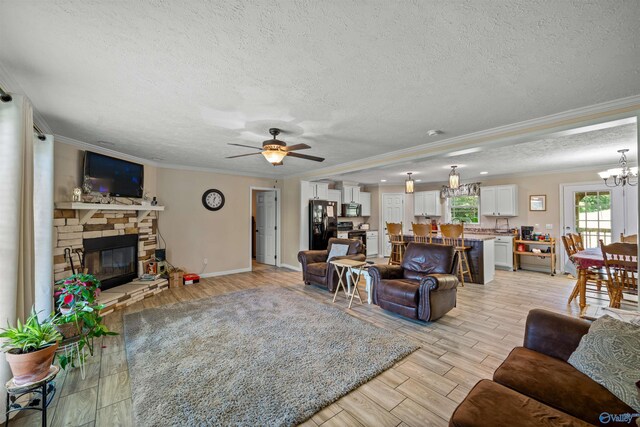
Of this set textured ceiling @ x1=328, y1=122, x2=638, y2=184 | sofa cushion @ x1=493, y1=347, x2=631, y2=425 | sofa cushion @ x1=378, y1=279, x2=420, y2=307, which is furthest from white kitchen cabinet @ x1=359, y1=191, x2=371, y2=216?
sofa cushion @ x1=493, y1=347, x2=631, y2=425

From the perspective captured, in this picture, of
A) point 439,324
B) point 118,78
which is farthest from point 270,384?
point 118,78

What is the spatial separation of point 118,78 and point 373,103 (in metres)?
2.12

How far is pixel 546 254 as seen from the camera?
19.5ft

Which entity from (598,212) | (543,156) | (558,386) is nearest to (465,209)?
(598,212)

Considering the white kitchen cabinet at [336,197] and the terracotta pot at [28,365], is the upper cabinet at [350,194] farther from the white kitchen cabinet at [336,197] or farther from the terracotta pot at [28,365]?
the terracotta pot at [28,365]

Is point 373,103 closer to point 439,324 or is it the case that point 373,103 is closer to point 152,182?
point 439,324

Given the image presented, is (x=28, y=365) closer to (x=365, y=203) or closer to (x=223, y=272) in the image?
(x=223, y=272)

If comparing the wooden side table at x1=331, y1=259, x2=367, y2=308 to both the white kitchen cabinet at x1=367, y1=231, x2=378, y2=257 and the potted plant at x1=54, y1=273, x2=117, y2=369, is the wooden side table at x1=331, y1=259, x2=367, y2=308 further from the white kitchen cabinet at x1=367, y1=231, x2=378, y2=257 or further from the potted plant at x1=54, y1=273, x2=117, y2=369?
the white kitchen cabinet at x1=367, y1=231, x2=378, y2=257

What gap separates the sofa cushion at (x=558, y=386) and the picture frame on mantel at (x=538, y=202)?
19.9ft

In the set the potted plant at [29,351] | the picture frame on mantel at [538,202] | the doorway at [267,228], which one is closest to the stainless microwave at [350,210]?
the doorway at [267,228]

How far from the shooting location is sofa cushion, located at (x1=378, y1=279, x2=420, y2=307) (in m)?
3.32

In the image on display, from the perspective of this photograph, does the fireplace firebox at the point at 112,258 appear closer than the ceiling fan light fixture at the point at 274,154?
No

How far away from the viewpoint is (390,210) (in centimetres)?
868

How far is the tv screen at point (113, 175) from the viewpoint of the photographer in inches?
153
